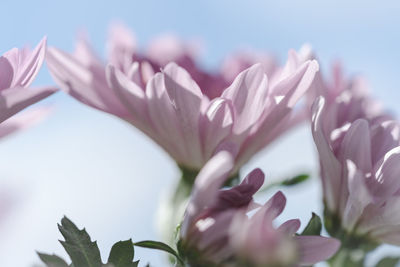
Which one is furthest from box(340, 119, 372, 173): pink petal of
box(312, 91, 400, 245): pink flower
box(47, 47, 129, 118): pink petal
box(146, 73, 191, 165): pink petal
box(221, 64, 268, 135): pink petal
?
box(47, 47, 129, 118): pink petal

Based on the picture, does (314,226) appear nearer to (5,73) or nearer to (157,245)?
(157,245)

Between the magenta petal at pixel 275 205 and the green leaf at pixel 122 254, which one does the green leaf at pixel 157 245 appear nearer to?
the green leaf at pixel 122 254

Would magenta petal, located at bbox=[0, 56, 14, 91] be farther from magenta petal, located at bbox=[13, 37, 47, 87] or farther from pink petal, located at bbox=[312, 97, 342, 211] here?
pink petal, located at bbox=[312, 97, 342, 211]

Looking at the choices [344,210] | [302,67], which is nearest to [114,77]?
[302,67]

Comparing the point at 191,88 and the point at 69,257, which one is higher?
the point at 191,88

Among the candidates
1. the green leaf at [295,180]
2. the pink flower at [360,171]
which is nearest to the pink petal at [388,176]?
the pink flower at [360,171]

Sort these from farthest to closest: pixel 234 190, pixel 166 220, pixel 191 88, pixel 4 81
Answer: pixel 166 220
pixel 191 88
pixel 4 81
pixel 234 190

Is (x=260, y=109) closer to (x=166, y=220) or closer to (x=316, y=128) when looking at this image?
(x=316, y=128)
